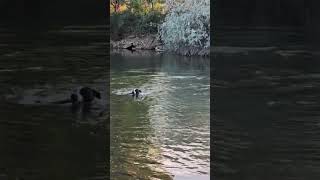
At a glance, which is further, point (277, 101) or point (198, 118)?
point (198, 118)

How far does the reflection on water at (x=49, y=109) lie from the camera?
248 cm

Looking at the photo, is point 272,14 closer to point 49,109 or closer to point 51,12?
point 51,12

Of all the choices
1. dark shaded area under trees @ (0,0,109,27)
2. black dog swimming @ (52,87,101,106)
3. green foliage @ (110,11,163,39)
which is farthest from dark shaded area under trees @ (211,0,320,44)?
green foliage @ (110,11,163,39)

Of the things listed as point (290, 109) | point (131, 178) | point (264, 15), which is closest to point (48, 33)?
point (264, 15)

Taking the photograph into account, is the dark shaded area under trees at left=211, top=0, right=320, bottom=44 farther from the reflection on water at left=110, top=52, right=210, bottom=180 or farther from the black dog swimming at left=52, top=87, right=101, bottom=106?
the reflection on water at left=110, top=52, right=210, bottom=180

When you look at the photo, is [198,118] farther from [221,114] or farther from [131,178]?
[221,114]

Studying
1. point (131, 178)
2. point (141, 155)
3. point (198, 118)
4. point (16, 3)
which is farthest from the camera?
point (198, 118)

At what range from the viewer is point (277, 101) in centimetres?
251

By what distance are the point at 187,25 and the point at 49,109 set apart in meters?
12.6

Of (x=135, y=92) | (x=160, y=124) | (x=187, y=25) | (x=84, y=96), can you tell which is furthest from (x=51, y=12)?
(x=187, y=25)

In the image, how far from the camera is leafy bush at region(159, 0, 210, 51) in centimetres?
1466

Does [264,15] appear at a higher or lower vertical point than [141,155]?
higher

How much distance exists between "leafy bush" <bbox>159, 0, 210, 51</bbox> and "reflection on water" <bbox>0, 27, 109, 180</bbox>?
1168 cm

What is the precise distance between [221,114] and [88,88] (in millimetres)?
683
